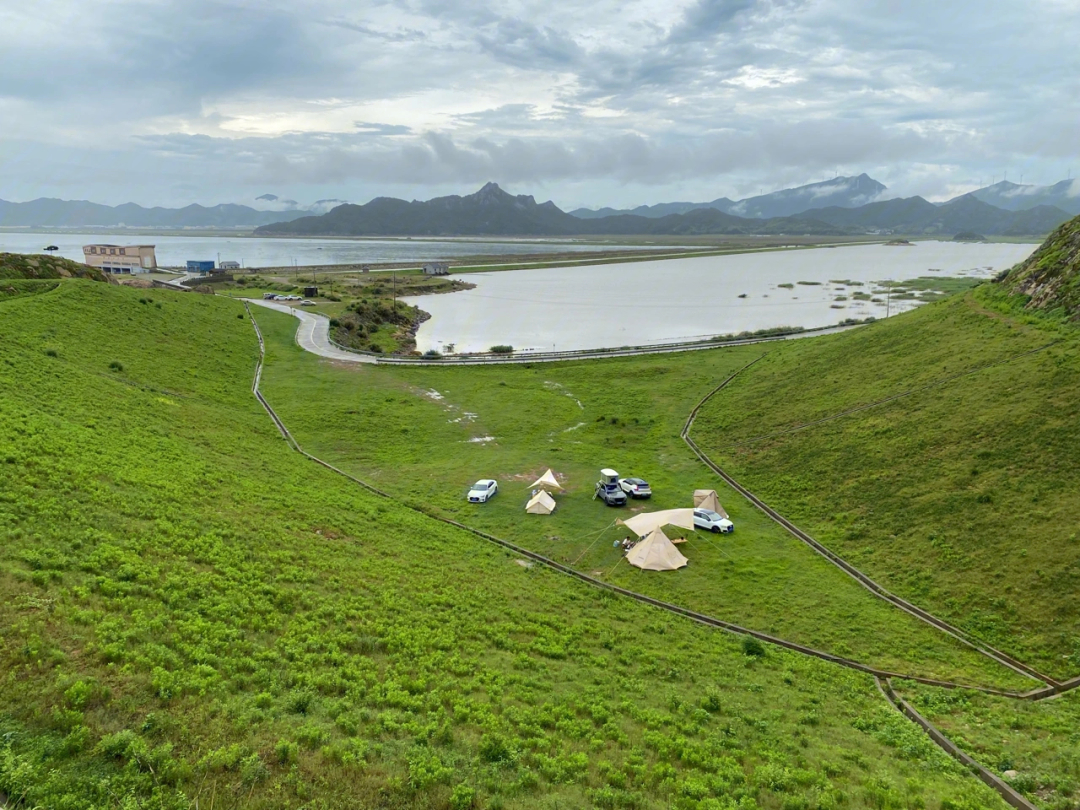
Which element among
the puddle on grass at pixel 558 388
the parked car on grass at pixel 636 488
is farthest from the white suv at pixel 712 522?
the puddle on grass at pixel 558 388

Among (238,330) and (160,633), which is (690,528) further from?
(238,330)

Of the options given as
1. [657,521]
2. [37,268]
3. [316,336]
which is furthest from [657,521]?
[37,268]

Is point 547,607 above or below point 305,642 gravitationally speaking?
below

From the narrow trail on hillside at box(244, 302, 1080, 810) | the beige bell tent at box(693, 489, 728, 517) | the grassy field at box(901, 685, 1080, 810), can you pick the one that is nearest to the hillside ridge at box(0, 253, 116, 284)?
the narrow trail on hillside at box(244, 302, 1080, 810)

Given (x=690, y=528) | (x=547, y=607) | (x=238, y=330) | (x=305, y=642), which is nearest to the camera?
(x=305, y=642)

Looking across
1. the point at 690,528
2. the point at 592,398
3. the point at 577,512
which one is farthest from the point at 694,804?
the point at 592,398

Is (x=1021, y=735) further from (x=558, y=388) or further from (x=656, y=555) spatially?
(x=558, y=388)
